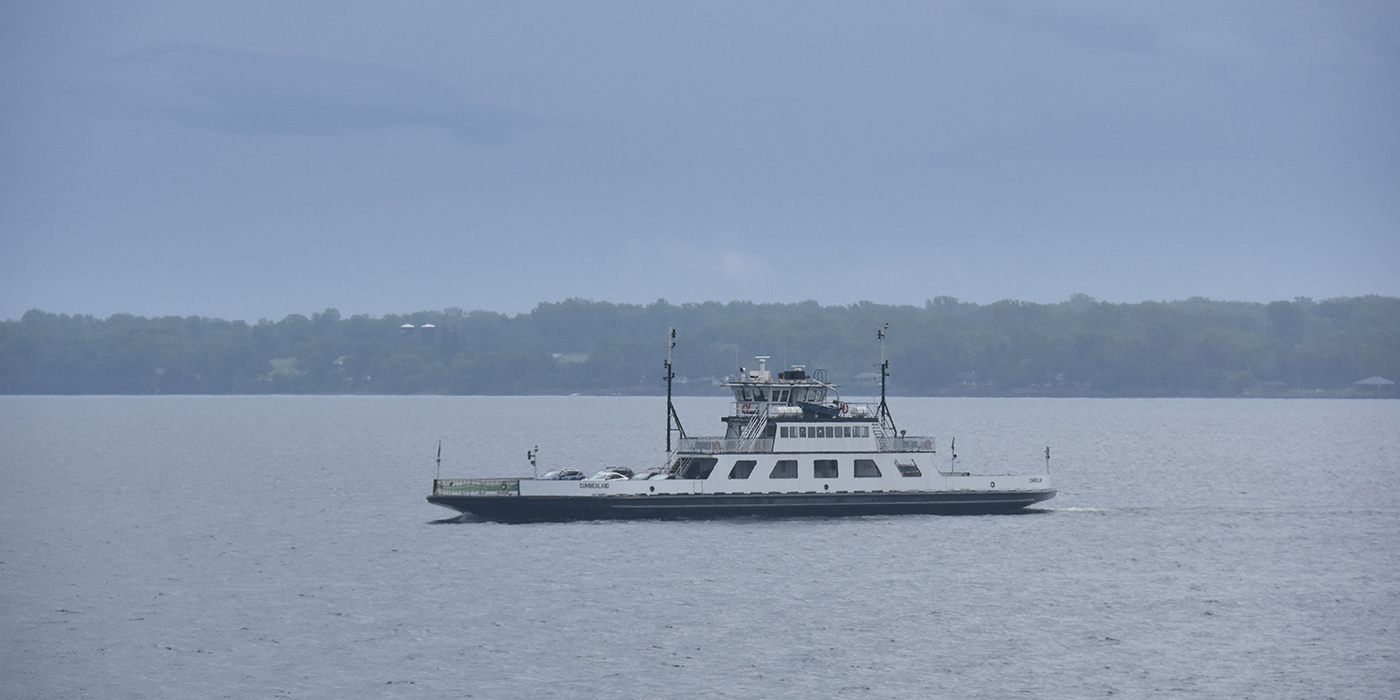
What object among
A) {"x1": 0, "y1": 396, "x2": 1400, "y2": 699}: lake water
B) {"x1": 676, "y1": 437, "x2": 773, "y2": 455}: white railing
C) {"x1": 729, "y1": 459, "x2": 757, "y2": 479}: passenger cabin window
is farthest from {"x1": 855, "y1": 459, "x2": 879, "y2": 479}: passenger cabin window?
{"x1": 729, "y1": 459, "x2": 757, "y2": 479}: passenger cabin window

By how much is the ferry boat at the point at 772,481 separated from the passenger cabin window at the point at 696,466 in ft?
0.14

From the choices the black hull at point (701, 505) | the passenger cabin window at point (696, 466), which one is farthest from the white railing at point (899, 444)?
the passenger cabin window at point (696, 466)

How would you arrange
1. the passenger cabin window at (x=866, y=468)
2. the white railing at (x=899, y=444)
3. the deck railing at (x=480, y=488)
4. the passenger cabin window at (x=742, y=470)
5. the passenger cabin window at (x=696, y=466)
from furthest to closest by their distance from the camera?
the white railing at (x=899, y=444) → the passenger cabin window at (x=866, y=468) → the passenger cabin window at (x=696, y=466) → the passenger cabin window at (x=742, y=470) → the deck railing at (x=480, y=488)

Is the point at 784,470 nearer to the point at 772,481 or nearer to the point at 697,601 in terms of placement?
the point at 772,481

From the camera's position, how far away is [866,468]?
250 ft

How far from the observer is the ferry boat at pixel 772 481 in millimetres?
74250

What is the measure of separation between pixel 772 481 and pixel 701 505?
10.7ft

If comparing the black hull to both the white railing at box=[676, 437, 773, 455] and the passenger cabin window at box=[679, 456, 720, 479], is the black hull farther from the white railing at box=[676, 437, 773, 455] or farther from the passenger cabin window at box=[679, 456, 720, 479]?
the white railing at box=[676, 437, 773, 455]

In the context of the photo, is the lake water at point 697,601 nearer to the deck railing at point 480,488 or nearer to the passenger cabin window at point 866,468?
the deck railing at point 480,488

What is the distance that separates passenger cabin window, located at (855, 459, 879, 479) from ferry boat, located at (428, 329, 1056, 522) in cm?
4

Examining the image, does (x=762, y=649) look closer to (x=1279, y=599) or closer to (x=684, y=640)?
(x=684, y=640)

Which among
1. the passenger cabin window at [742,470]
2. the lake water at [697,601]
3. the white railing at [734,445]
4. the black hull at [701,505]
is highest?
the white railing at [734,445]

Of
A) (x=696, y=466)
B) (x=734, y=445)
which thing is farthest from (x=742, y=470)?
(x=696, y=466)

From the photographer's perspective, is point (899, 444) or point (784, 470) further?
point (899, 444)
